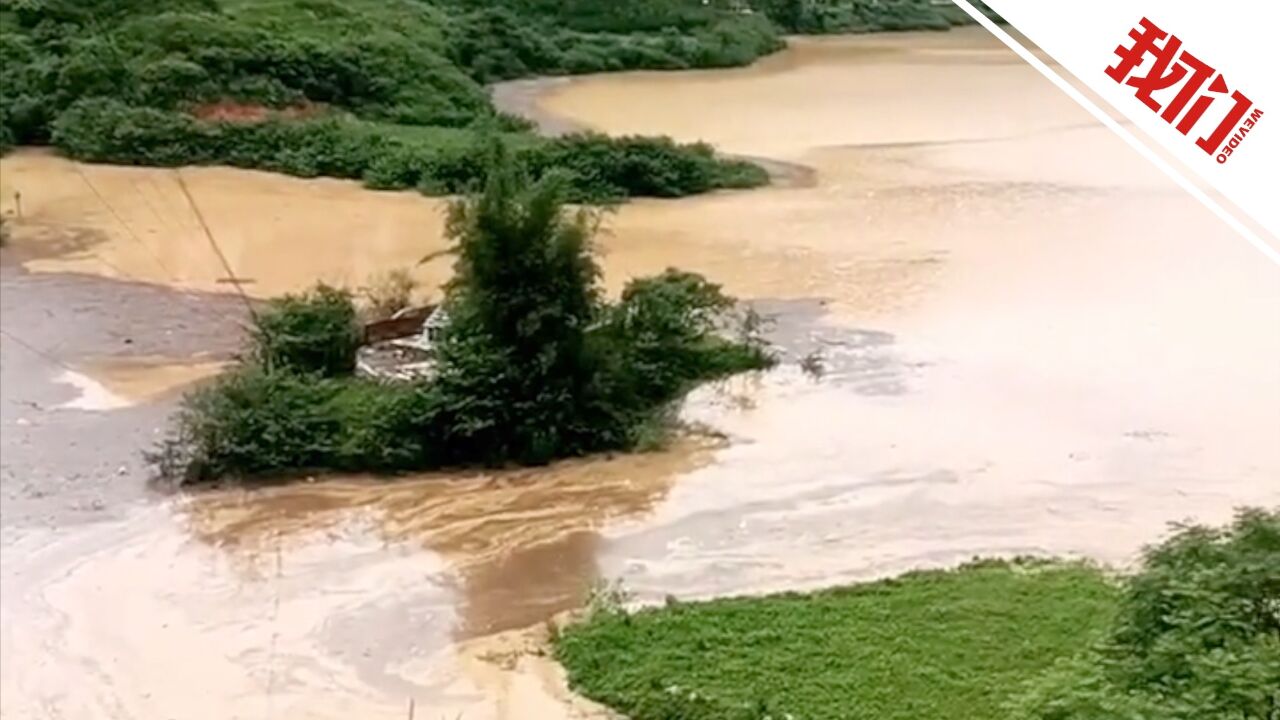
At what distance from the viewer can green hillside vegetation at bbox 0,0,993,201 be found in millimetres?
16047

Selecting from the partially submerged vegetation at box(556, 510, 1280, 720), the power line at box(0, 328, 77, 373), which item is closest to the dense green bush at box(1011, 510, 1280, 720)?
the partially submerged vegetation at box(556, 510, 1280, 720)

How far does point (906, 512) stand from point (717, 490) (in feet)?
3.39

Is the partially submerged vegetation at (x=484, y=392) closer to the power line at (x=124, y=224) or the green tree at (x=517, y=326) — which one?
the green tree at (x=517, y=326)

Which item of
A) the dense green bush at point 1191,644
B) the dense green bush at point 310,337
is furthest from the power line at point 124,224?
the dense green bush at point 1191,644

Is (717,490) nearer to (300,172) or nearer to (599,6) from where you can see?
(300,172)

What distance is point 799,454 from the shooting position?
9.08 m

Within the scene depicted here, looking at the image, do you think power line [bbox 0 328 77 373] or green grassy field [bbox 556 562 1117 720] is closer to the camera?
green grassy field [bbox 556 562 1117 720]

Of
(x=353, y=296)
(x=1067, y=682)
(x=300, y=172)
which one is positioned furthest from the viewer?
(x=300, y=172)

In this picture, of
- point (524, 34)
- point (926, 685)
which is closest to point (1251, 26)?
point (926, 685)

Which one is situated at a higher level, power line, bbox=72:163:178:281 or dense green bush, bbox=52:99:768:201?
dense green bush, bbox=52:99:768:201
